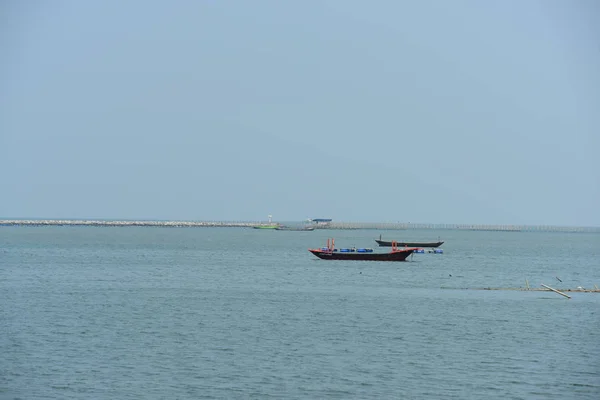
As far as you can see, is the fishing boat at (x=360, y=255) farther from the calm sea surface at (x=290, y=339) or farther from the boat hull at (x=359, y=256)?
the calm sea surface at (x=290, y=339)

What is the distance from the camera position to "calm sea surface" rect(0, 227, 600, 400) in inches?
1174

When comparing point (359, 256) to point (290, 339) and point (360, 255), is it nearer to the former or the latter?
point (360, 255)

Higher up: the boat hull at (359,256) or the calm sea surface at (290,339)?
the boat hull at (359,256)

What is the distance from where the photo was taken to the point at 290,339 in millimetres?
38594

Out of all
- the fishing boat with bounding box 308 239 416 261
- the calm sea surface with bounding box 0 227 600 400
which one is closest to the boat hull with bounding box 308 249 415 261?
the fishing boat with bounding box 308 239 416 261

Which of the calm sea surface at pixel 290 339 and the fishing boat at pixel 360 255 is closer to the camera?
the calm sea surface at pixel 290 339

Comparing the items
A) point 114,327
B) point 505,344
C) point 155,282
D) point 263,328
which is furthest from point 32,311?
point 505,344

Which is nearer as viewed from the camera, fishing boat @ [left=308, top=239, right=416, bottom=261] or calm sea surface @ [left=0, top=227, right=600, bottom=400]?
calm sea surface @ [left=0, top=227, right=600, bottom=400]

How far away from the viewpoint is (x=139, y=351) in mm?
35156

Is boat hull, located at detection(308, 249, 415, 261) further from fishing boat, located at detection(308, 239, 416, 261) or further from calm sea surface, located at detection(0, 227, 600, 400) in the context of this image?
calm sea surface, located at detection(0, 227, 600, 400)

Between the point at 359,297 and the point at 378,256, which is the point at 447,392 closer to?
the point at 359,297

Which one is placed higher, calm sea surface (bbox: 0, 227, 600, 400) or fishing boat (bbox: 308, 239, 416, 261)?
fishing boat (bbox: 308, 239, 416, 261)

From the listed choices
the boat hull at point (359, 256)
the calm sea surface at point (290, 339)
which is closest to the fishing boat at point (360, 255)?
the boat hull at point (359, 256)

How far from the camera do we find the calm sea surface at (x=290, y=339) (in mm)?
29812
